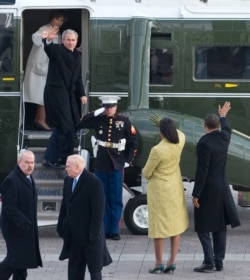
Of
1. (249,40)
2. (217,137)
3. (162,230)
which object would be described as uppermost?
(249,40)

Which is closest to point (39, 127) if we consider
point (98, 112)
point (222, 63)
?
point (98, 112)

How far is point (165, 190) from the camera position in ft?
41.2

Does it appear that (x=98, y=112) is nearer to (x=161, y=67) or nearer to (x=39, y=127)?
(x=161, y=67)

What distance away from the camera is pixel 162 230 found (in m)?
12.5

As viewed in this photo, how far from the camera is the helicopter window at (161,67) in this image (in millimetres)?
15742

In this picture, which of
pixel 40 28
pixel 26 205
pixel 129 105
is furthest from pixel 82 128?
pixel 26 205

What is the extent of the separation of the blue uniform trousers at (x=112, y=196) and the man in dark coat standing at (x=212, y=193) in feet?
6.90

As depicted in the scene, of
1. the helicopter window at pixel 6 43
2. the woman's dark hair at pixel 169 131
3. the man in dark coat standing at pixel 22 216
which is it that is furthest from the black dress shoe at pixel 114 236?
the man in dark coat standing at pixel 22 216

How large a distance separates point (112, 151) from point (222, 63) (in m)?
2.30

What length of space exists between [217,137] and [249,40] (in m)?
3.39

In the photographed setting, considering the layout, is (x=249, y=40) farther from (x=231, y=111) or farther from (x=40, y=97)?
(x=40, y=97)

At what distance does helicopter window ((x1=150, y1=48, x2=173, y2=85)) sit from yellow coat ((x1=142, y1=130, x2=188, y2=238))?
3.22 m

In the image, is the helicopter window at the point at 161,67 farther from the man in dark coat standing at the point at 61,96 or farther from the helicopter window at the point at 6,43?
the helicopter window at the point at 6,43

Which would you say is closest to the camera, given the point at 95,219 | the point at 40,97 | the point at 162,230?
the point at 95,219
